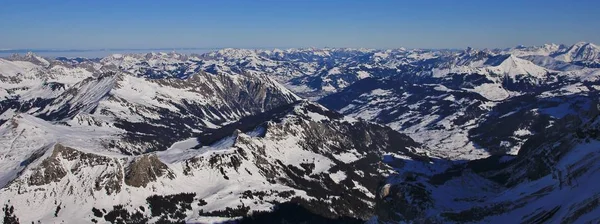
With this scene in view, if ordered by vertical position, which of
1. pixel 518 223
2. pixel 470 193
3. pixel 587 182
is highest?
pixel 587 182

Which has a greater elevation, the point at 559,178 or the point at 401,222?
the point at 559,178

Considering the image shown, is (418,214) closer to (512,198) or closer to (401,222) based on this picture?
(401,222)

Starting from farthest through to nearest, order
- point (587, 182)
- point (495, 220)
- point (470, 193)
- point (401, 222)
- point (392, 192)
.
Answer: point (470, 193) < point (392, 192) < point (401, 222) < point (495, 220) < point (587, 182)

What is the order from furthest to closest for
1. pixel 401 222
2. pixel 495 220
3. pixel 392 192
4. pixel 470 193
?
pixel 470 193 < pixel 392 192 < pixel 401 222 < pixel 495 220

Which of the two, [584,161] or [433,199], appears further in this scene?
[433,199]

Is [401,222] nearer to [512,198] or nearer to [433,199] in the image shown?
[433,199]

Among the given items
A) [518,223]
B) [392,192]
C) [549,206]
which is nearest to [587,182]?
[549,206]

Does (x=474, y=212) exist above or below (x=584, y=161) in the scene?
below

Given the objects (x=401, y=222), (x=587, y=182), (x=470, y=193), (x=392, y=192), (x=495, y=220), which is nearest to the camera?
(x=587, y=182)

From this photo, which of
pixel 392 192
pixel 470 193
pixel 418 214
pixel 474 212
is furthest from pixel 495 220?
pixel 470 193
